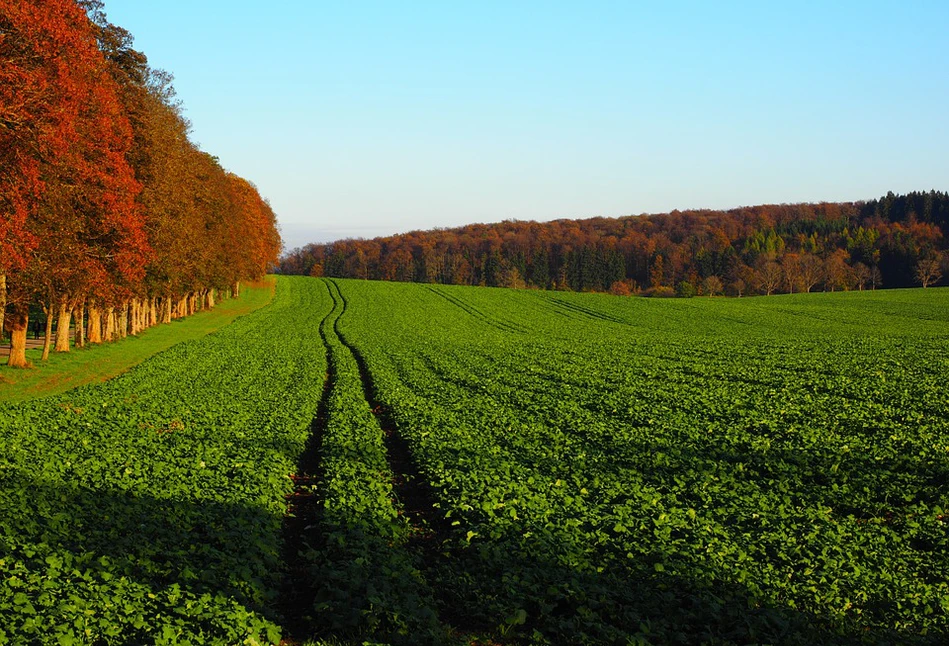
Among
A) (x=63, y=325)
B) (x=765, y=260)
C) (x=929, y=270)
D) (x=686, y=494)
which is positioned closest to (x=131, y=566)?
(x=686, y=494)

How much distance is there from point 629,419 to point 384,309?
69.9m

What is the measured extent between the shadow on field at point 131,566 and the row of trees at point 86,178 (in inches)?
581

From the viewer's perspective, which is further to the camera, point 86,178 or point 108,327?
point 108,327

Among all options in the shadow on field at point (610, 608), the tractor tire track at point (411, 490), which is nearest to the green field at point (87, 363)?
the tractor tire track at point (411, 490)

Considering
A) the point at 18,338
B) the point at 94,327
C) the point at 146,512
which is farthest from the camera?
the point at 94,327

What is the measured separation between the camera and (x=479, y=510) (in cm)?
1541

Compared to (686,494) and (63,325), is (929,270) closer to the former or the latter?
(63,325)

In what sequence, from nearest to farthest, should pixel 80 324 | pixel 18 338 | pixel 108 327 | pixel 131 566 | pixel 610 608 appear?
pixel 610 608, pixel 131 566, pixel 18 338, pixel 80 324, pixel 108 327

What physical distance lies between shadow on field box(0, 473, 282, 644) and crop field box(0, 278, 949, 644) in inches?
2.0

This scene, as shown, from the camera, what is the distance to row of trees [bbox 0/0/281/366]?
25.7 m

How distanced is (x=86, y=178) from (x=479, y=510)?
28482mm

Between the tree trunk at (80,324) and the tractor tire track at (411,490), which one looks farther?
the tree trunk at (80,324)

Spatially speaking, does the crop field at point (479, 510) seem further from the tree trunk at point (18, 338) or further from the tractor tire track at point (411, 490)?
the tree trunk at point (18, 338)

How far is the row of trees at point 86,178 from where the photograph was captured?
84.2ft
